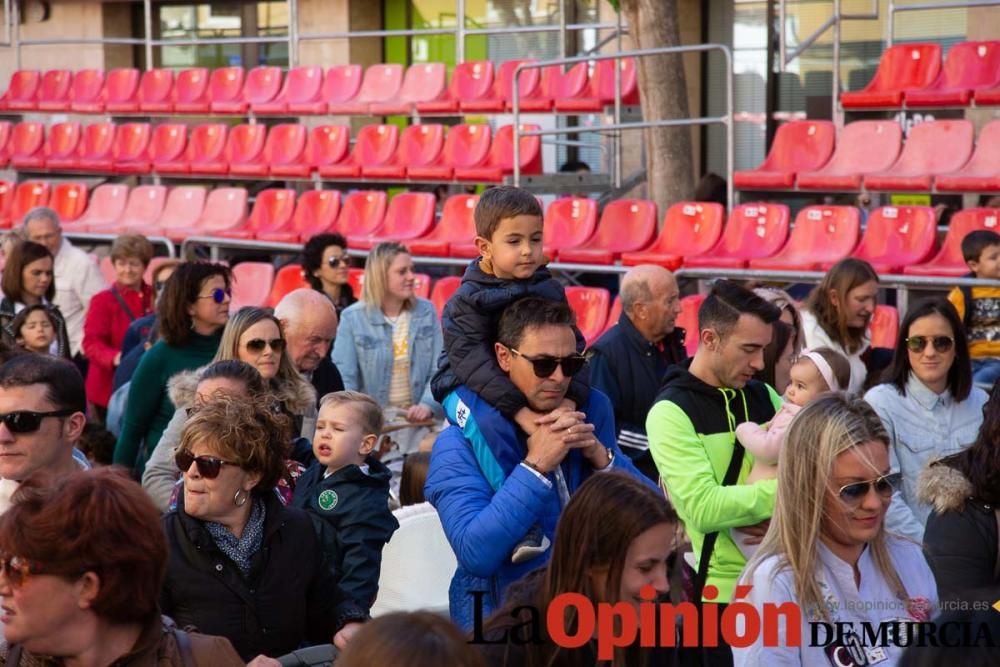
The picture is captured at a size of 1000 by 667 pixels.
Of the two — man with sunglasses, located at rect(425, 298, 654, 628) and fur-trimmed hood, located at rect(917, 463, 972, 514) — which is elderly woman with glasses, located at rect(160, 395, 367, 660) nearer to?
man with sunglasses, located at rect(425, 298, 654, 628)

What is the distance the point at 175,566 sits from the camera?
3.69m

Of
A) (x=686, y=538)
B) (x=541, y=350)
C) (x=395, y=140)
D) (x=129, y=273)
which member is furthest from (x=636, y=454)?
(x=395, y=140)

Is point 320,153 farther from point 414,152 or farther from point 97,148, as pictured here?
point 97,148

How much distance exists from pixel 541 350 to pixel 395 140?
11.5 meters

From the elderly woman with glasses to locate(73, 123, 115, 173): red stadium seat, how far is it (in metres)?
13.9

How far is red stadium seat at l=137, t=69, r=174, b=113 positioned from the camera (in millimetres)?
18047

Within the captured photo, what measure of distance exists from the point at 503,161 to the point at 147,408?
7887 millimetres

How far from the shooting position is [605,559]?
10.1ft

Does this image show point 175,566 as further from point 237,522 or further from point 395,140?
point 395,140

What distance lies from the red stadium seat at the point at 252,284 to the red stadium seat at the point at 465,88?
10.9 feet

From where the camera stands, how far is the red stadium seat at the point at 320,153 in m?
15.3

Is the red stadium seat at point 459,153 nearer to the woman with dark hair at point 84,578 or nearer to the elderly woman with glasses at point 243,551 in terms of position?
the elderly woman with glasses at point 243,551

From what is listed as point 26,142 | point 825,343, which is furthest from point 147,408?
point 26,142

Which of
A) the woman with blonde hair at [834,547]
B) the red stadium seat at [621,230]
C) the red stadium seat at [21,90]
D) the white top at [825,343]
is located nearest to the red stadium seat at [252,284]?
the red stadium seat at [621,230]
